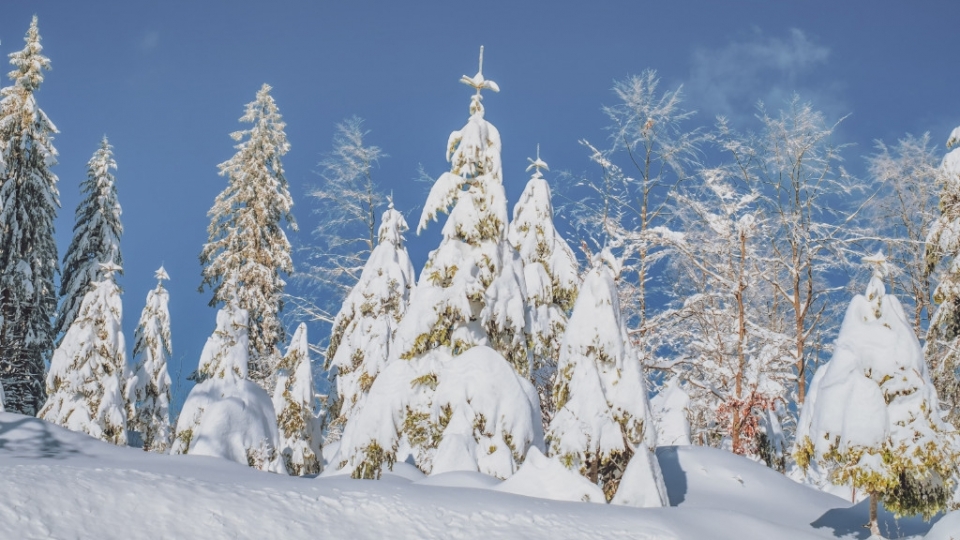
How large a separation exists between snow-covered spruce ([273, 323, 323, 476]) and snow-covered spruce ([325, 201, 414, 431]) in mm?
814

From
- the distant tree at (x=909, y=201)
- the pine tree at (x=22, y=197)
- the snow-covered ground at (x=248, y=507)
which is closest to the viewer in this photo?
the snow-covered ground at (x=248, y=507)

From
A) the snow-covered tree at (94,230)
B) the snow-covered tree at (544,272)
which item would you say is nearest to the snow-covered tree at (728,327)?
the snow-covered tree at (544,272)

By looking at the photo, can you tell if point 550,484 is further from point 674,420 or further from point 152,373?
point 152,373

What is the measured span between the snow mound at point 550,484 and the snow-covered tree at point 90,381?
43.5 ft

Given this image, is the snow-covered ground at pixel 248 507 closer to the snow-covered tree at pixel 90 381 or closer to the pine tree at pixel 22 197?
the snow-covered tree at pixel 90 381

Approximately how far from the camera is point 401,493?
18.6ft

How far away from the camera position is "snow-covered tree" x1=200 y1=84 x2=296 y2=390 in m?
24.6

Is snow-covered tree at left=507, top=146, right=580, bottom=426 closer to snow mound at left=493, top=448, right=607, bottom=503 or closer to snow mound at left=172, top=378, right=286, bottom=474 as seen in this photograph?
snow mound at left=172, top=378, right=286, bottom=474

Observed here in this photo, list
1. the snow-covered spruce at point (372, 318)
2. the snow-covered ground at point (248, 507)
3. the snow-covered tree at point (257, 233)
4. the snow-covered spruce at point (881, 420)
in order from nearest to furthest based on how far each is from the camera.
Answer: the snow-covered ground at point (248, 507) < the snow-covered spruce at point (881, 420) < the snow-covered spruce at point (372, 318) < the snow-covered tree at point (257, 233)

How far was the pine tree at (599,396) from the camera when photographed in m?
8.83

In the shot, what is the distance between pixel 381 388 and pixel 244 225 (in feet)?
57.8

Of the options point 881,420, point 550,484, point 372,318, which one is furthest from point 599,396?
point 372,318

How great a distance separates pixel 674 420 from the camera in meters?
13.3

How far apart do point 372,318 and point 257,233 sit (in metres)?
10.2
